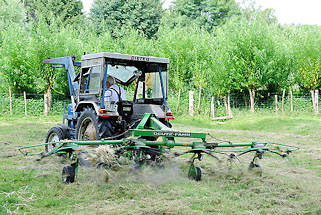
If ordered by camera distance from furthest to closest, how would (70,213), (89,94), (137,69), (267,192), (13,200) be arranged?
1. (137,69)
2. (89,94)
3. (267,192)
4. (13,200)
5. (70,213)

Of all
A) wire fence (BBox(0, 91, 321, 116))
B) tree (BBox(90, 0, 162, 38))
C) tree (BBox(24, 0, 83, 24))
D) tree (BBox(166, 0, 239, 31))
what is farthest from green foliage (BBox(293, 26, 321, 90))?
tree (BBox(24, 0, 83, 24))

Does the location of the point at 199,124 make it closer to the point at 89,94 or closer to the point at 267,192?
the point at 89,94

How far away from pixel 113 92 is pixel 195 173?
2.55m

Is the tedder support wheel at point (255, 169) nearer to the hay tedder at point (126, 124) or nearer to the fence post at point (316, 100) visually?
the hay tedder at point (126, 124)

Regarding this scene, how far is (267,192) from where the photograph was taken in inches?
228

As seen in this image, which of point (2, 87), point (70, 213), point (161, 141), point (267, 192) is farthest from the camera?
point (2, 87)

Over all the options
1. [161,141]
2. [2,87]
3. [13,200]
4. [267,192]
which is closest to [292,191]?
[267,192]

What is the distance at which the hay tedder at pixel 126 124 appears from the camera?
20.2ft

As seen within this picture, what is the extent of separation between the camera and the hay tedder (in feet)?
20.2

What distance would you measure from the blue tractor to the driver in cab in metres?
0.09

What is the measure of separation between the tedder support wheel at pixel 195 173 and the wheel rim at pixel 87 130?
2093 mm

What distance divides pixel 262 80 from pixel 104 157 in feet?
59.8

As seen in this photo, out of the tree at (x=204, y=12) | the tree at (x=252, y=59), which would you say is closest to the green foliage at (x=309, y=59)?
the tree at (x=252, y=59)

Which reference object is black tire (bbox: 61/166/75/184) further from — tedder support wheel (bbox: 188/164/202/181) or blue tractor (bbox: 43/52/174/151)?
tedder support wheel (bbox: 188/164/202/181)
